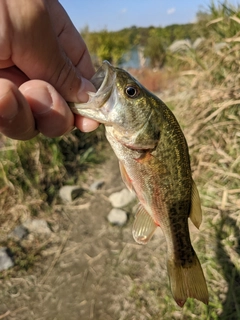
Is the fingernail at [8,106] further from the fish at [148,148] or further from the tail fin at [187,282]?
the tail fin at [187,282]

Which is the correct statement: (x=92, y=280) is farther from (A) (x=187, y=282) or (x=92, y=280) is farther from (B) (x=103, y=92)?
(B) (x=103, y=92)

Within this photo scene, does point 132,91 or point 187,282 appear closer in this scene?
point 132,91

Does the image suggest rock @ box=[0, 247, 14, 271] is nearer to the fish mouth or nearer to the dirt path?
the dirt path

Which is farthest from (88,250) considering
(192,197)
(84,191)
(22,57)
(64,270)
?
(22,57)

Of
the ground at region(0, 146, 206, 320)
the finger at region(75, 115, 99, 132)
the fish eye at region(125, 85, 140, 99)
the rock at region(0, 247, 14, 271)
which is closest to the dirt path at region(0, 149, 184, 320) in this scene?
the ground at region(0, 146, 206, 320)

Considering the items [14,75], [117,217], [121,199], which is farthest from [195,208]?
[121,199]

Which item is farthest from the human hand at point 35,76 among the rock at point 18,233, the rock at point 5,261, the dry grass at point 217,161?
the rock at point 18,233

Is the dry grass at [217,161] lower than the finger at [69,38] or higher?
lower
